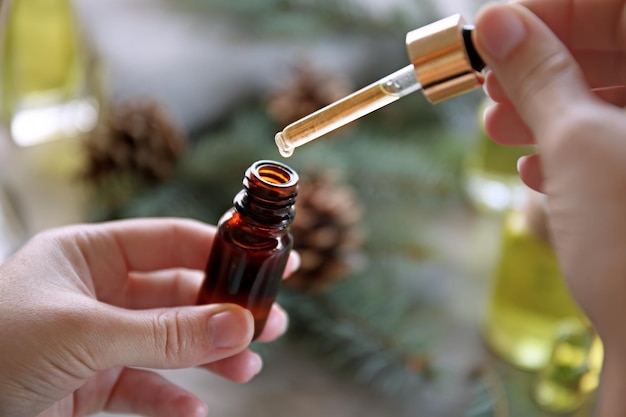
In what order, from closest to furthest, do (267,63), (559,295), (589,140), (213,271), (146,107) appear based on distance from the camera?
1. (589,140)
2. (213,271)
3. (559,295)
4. (146,107)
5. (267,63)

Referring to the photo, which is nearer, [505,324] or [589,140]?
[589,140]

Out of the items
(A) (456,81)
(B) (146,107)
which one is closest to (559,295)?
(A) (456,81)

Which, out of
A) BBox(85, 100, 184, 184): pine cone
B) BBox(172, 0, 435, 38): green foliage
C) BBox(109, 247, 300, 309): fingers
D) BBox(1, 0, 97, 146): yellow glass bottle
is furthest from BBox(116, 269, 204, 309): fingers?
BBox(172, 0, 435, 38): green foliage

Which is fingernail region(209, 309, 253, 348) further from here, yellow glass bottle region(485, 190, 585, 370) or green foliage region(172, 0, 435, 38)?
green foliage region(172, 0, 435, 38)

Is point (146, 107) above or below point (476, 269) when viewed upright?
above

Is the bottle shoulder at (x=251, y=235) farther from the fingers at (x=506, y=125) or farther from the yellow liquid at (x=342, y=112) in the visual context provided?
the fingers at (x=506, y=125)

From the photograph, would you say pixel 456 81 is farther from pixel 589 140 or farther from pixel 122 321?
pixel 122 321
